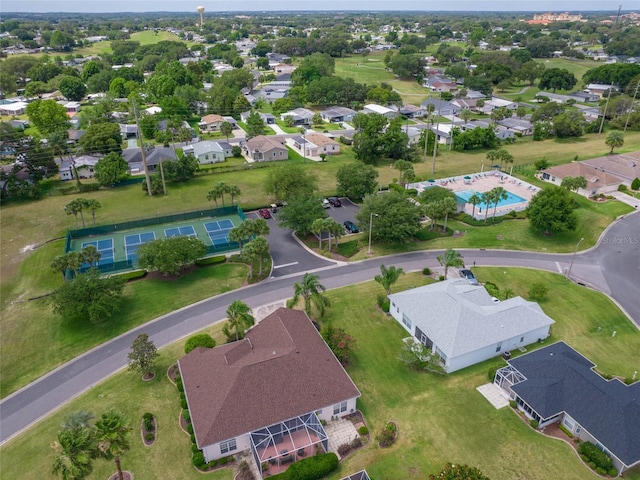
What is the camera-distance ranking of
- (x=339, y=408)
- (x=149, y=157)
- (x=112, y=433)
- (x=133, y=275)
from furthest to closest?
(x=149, y=157) → (x=133, y=275) → (x=339, y=408) → (x=112, y=433)

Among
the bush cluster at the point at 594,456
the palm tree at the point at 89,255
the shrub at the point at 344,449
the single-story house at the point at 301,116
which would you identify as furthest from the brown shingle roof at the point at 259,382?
the single-story house at the point at 301,116

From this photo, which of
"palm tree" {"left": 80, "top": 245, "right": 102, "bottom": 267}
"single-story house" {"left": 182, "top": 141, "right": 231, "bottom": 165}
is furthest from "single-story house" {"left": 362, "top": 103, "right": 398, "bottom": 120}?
"palm tree" {"left": 80, "top": 245, "right": 102, "bottom": 267}

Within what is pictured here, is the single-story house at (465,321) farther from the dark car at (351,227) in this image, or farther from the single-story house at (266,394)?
the dark car at (351,227)

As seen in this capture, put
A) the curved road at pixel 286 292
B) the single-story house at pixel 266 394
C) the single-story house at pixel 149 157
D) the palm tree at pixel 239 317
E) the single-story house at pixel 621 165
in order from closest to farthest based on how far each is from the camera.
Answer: the single-story house at pixel 266 394 → the curved road at pixel 286 292 → the palm tree at pixel 239 317 → the single-story house at pixel 621 165 → the single-story house at pixel 149 157

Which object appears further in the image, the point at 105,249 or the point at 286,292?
the point at 105,249

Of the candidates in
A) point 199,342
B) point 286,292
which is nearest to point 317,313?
point 286,292

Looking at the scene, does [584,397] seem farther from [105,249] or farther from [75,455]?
[105,249]

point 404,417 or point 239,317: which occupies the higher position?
point 239,317
